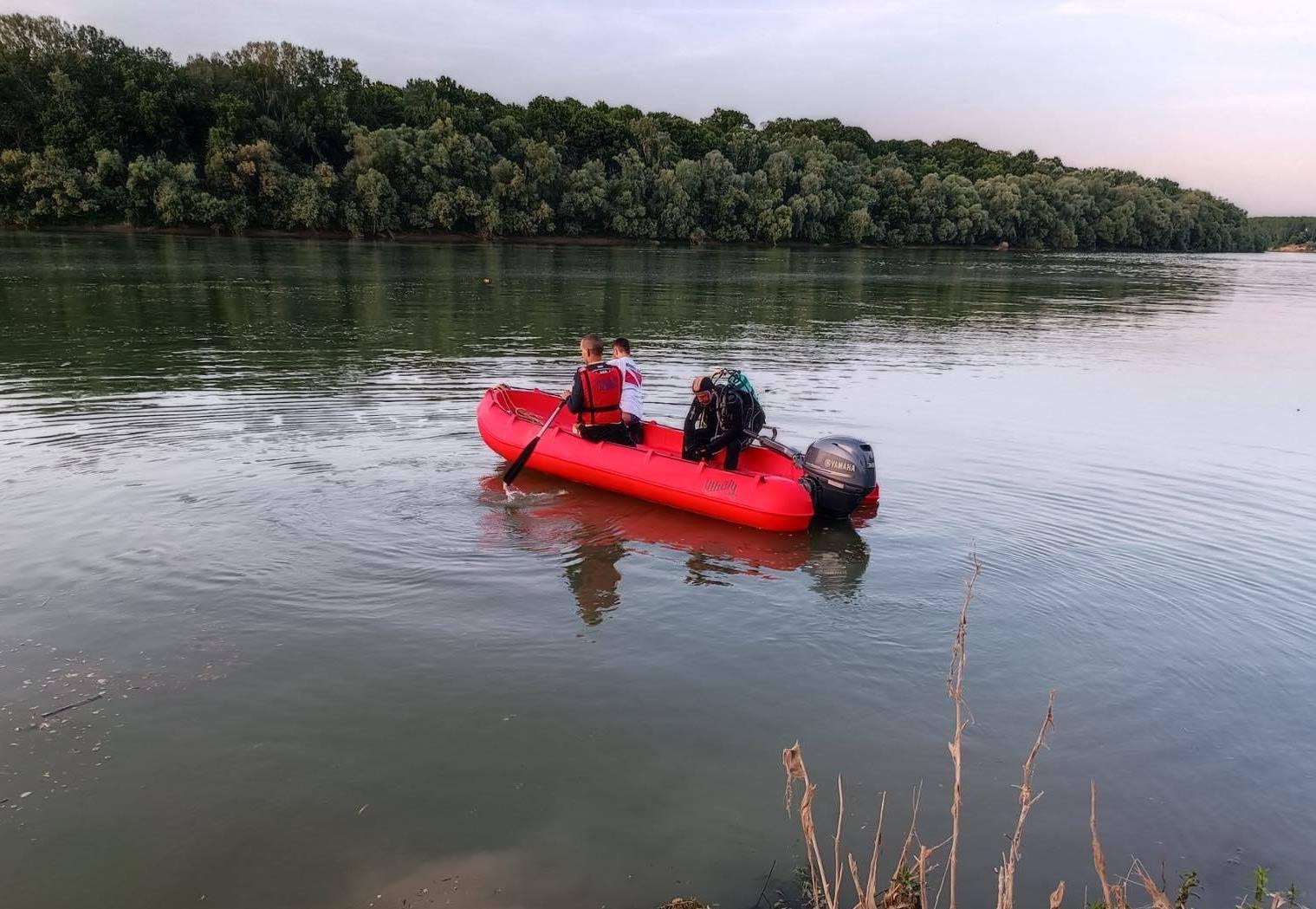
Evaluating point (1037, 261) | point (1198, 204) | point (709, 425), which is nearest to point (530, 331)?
point (709, 425)

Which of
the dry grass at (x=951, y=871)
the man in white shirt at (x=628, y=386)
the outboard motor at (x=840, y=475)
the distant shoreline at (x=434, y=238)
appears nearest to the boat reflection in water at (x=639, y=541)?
the outboard motor at (x=840, y=475)

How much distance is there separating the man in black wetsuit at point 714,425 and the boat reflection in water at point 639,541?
2.44ft

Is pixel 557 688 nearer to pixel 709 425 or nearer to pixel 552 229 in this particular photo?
pixel 709 425

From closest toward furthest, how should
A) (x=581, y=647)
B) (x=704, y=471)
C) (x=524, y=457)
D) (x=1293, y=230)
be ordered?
(x=581, y=647), (x=704, y=471), (x=524, y=457), (x=1293, y=230)

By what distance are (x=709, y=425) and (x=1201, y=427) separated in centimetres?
834

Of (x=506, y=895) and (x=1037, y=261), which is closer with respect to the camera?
(x=506, y=895)

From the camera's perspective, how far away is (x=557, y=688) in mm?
5211

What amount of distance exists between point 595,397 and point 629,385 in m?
0.44

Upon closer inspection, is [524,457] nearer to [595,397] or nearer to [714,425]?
[595,397]

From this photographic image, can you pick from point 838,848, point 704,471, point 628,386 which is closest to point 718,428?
point 704,471

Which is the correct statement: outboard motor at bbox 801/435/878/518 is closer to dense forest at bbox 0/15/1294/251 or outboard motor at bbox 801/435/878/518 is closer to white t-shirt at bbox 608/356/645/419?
white t-shirt at bbox 608/356/645/419

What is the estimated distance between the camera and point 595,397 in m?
9.22

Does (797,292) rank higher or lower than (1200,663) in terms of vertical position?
higher

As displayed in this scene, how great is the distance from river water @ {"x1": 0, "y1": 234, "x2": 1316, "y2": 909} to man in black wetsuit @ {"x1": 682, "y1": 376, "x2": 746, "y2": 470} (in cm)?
81
